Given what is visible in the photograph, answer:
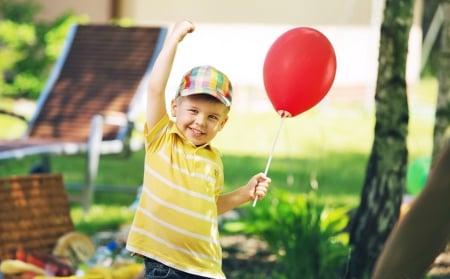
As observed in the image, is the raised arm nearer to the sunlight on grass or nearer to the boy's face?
the boy's face

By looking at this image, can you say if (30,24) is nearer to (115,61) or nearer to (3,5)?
(3,5)

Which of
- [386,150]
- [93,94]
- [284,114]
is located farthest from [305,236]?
[93,94]

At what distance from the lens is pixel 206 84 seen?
135 inches

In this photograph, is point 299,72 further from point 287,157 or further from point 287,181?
point 287,157

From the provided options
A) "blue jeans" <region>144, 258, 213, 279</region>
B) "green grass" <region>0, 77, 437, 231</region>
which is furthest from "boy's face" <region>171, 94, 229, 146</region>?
"green grass" <region>0, 77, 437, 231</region>

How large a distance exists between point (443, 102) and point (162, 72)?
263 centimetres

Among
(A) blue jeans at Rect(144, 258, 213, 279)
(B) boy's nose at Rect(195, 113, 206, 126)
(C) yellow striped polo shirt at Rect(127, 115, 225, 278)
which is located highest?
(B) boy's nose at Rect(195, 113, 206, 126)

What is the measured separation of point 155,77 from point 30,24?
9540 mm

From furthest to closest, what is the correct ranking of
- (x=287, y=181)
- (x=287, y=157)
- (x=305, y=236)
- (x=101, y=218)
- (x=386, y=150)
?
(x=287, y=157), (x=287, y=181), (x=101, y=218), (x=386, y=150), (x=305, y=236)

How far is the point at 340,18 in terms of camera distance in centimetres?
1378

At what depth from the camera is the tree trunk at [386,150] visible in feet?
16.8

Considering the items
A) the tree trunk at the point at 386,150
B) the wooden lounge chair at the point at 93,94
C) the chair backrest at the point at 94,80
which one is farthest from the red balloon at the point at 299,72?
the chair backrest at the point at 94,80

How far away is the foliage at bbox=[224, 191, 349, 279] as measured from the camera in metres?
4.83

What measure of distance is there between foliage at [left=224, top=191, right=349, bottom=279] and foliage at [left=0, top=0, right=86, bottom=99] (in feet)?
23.5
